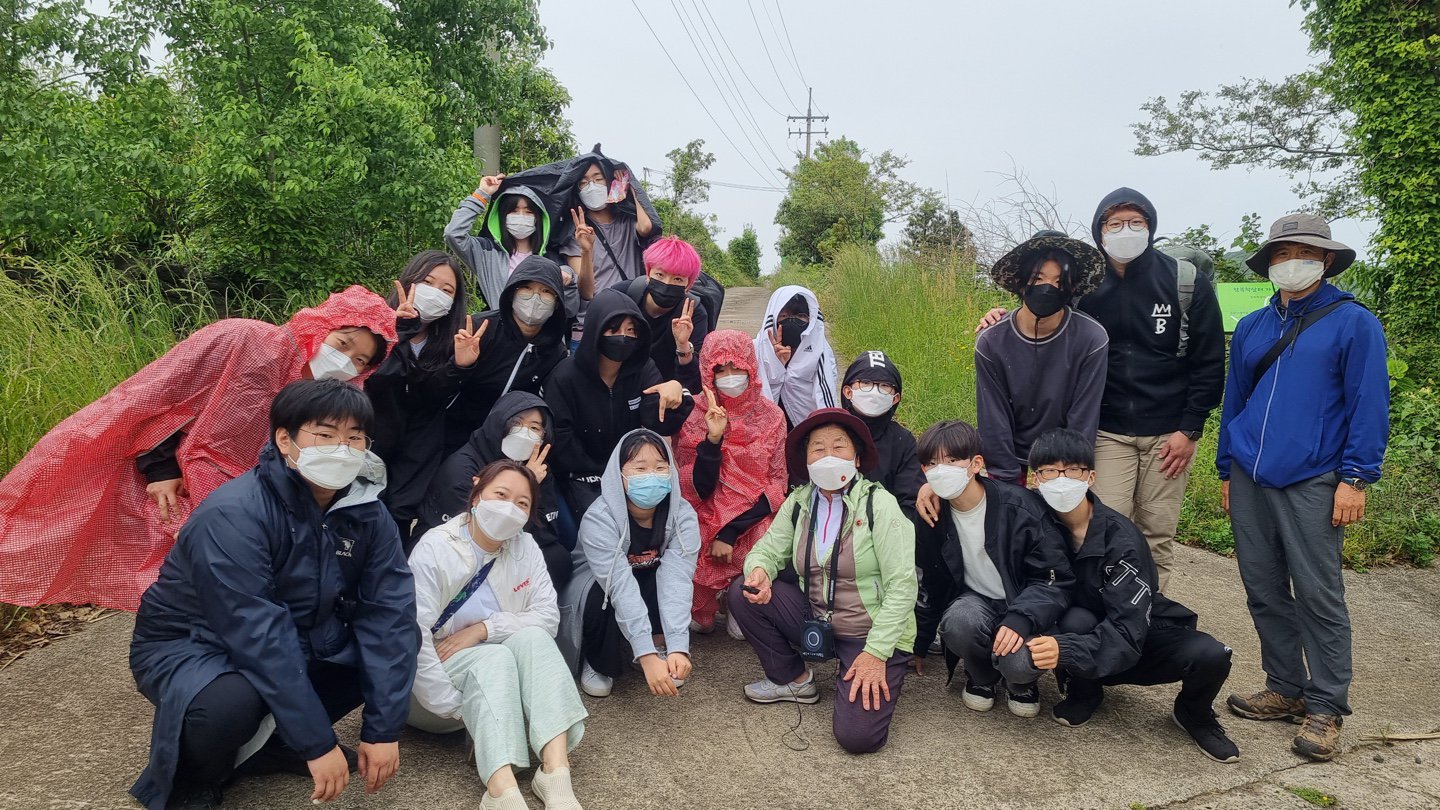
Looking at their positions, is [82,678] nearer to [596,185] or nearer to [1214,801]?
[596,185]

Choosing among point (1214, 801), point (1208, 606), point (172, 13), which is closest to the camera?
point (1214, 801)

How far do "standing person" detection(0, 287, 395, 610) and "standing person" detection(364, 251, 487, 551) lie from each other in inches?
13.5

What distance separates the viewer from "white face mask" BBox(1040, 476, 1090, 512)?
3.29 metres

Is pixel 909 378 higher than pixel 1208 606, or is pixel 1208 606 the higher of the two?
pixel 909 378

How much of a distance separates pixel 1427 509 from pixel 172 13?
1031cm

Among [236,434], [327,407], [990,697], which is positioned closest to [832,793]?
[990,697]

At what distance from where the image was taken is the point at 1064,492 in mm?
3295

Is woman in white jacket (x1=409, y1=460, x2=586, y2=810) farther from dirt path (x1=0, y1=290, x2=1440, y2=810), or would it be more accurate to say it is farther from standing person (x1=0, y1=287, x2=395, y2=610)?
standing person (x1=0, y1=287, x2=395, y2=610)

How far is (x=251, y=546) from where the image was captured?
2473mm

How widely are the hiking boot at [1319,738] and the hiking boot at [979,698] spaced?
1.09 metres

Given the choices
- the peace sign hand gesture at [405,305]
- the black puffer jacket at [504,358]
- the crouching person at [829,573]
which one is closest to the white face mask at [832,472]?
the crouching person at [829,573]

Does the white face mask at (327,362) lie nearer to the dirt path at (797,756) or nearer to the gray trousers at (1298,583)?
the dirt path at (797,756)

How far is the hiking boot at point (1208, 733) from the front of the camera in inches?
123

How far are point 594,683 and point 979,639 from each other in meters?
1.57
